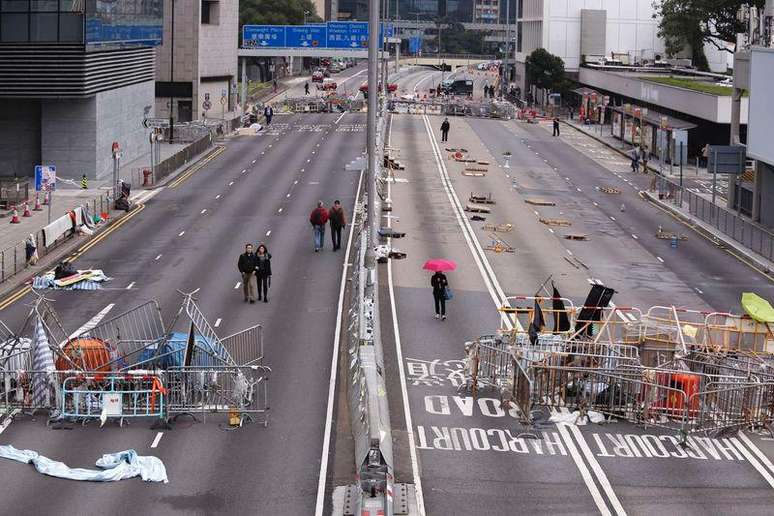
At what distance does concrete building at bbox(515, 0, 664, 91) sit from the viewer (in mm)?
128750

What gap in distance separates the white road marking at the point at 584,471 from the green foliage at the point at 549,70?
333ft

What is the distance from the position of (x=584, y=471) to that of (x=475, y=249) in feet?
79.3

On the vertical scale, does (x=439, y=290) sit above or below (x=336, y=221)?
below

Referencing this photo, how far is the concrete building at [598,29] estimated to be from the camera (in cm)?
12875

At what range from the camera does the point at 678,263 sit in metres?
44.5

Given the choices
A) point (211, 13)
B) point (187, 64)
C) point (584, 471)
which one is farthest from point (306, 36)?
point (584, 471)

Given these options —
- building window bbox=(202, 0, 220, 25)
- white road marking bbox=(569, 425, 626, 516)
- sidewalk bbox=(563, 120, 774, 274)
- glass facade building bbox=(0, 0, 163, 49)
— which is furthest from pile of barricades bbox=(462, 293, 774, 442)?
building window bbox=(202, 0, 220, 25)

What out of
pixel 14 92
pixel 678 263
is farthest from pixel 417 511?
pixel 14 92

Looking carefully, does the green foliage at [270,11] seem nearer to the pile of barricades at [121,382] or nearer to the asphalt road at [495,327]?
the asphalt road at [495,327]

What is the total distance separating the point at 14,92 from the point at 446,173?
20902 mm

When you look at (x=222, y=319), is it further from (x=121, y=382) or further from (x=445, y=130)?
(x=445, y=130)

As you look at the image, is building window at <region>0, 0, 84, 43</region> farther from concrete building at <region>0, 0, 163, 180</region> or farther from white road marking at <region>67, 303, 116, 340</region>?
white road marking at <region>67, 303, 116, 340</region>

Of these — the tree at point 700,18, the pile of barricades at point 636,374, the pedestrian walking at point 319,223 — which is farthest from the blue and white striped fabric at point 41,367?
the tree at point 700,18

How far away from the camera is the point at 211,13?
107 metres
